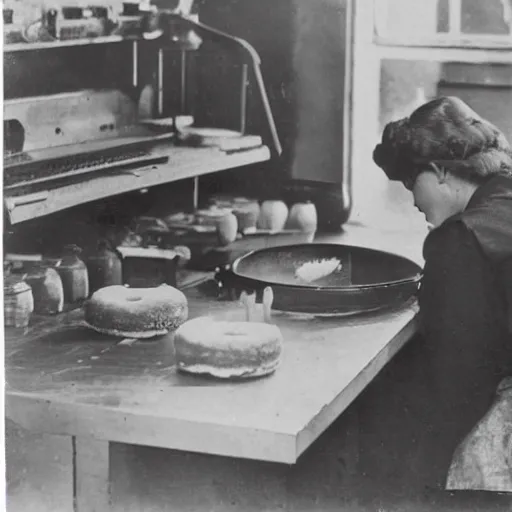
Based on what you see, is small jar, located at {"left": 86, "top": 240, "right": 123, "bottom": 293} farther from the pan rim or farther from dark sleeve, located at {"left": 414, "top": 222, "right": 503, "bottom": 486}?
dark sleeve, located at {"left": 414, "top": 222, "right": 503, "bottom": 486}

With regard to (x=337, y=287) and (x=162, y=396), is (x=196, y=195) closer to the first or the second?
(x=337, y=287)

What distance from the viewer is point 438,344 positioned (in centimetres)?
210

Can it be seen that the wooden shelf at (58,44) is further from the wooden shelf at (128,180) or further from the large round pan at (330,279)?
the large round pan at (330,279)

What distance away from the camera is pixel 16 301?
1952 mm

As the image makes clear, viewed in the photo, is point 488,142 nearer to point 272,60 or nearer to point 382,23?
point 382,23

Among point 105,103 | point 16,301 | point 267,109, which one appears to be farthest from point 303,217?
point 16,301

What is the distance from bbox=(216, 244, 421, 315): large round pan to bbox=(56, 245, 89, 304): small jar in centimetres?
34

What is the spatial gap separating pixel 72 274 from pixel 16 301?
0.19 meters

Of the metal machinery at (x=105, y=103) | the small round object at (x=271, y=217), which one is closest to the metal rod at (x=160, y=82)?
the metal machinery at (x=105, y=103)

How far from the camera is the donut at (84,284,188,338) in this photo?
1916 millimetres

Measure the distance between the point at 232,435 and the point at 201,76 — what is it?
54.2 inches

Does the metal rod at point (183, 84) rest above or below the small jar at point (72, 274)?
above

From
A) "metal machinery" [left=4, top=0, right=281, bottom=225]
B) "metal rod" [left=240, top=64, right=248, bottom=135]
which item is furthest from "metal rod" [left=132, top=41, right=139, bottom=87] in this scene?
"metal rod" [left=240, top=64, right=248, bottom=135]

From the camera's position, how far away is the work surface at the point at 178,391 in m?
1.53
